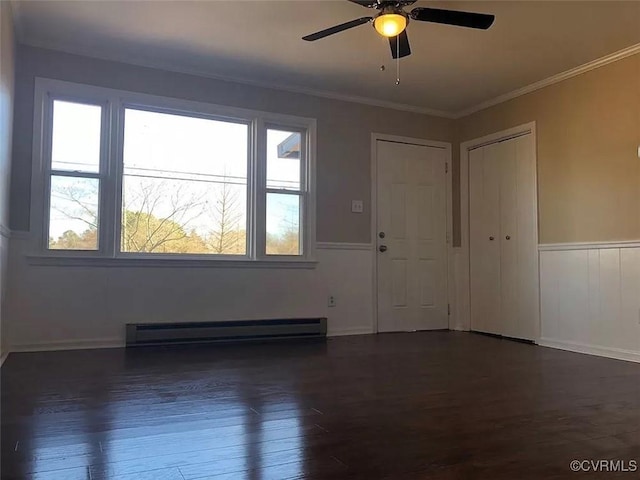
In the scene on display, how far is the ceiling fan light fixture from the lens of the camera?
3.01m

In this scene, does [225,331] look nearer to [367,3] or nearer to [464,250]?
[464,250]

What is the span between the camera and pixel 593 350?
4121 mm

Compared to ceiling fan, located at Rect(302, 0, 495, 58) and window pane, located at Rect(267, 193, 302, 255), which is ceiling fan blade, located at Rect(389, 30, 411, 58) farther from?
window pane, located at Rect(267, 193, 302, 255)

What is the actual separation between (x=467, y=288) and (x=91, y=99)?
4.12m

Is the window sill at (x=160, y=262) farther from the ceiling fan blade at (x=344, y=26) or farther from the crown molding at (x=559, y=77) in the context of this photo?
the crown molding at (x=559, y=77)

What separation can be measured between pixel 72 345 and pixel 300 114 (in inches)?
114

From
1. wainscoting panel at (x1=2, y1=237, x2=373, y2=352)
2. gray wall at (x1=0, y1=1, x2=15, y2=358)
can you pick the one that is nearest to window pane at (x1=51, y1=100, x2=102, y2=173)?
gray wall at (x1=0, y1=1, x2=15, y2=358)

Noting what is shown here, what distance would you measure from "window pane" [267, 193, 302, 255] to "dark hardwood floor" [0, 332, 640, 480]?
4.58 ft

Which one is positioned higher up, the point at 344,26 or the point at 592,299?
the point at 344,26

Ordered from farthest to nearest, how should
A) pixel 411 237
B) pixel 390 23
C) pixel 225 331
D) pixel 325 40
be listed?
pixel 411 237
pixel 225 331
pixel 325 40
pixel 390 23

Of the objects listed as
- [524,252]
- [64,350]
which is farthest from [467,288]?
[64,350]

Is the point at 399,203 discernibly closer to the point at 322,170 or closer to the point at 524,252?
the point at 322,170

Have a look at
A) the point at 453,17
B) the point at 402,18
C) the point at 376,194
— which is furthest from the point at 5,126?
the point at 376,194

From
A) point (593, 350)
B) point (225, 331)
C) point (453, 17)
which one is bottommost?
point (593, 350)
